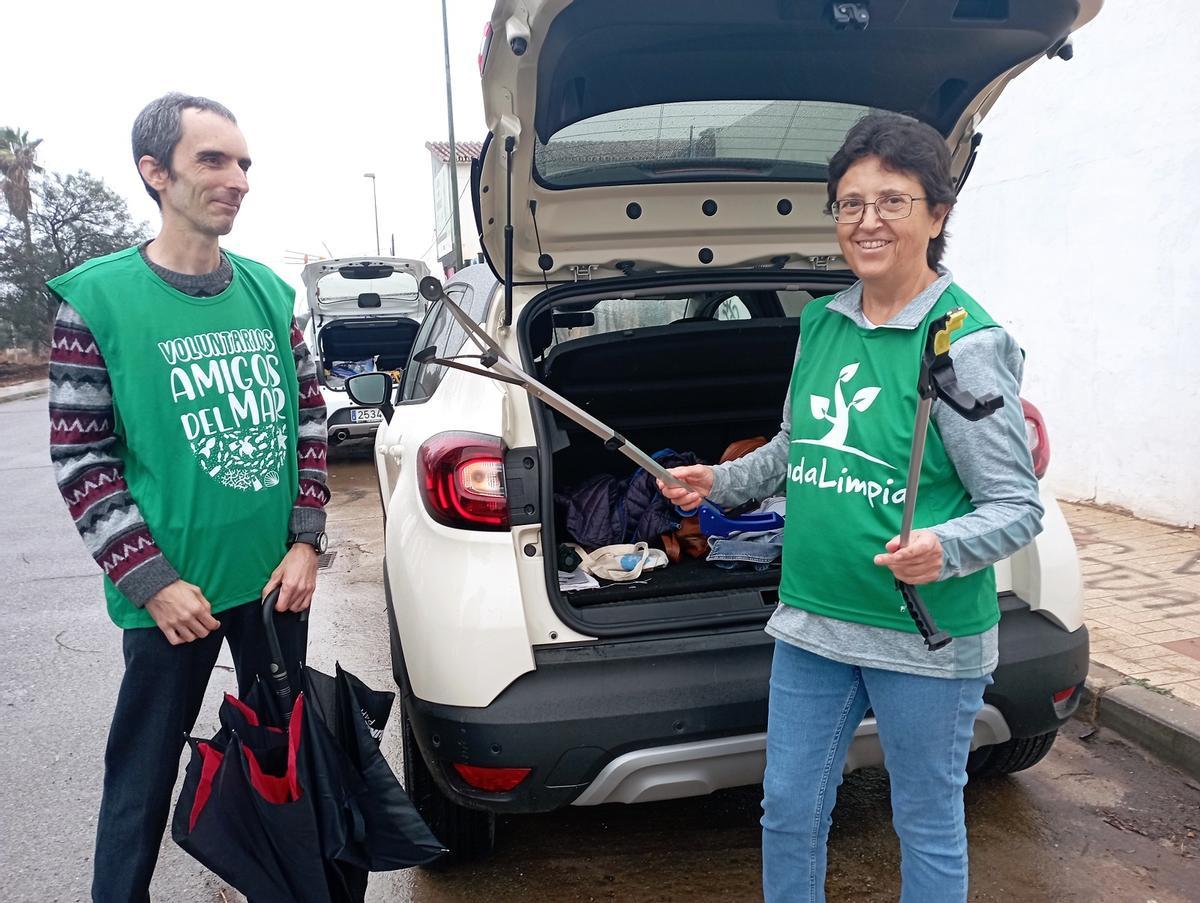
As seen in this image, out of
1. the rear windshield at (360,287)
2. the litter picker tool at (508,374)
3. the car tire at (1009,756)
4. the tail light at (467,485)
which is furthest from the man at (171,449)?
the rear windshield at (360,287)

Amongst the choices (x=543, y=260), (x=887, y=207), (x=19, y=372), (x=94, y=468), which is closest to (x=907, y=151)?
(x=887, y=207)

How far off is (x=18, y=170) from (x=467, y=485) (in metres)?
37.7

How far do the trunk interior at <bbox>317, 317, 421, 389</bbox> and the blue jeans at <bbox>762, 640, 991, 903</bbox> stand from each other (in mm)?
8009

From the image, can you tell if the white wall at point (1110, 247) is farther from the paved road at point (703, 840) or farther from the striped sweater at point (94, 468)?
the striped sweater at point (94, 468)

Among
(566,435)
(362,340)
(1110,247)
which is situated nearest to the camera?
(566,435)

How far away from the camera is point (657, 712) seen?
205 cm

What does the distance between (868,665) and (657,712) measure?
1.91ft

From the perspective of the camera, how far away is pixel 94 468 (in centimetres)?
174

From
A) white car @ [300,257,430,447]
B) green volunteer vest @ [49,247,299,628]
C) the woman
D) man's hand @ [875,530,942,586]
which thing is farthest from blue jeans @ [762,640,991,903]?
white car @ [300,257,430,447]

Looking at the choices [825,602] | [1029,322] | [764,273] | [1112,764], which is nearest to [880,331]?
[825,602]

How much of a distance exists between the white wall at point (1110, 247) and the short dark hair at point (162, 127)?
16.9ft

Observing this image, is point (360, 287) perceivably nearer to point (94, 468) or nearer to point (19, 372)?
point (94, 468)

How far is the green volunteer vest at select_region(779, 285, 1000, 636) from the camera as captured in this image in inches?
61.4

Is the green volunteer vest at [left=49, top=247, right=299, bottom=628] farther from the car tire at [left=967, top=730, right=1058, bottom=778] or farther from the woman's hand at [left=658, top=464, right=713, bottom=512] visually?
the car tire at [left=967, top=730, right=1058, bottom=778]
